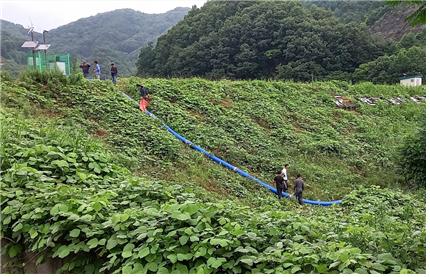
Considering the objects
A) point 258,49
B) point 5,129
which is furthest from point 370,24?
point 5,129

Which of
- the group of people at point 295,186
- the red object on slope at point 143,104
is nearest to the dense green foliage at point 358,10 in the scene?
the red object on slope at point 143,104

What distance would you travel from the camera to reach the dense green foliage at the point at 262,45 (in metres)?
35.2

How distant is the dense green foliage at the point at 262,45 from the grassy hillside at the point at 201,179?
14.0m

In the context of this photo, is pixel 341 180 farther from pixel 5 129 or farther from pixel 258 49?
pixel 258 49

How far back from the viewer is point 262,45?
118 ft

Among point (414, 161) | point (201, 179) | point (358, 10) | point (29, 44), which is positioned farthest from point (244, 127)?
point (358, 10)

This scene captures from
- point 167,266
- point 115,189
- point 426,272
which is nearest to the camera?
point 426,272

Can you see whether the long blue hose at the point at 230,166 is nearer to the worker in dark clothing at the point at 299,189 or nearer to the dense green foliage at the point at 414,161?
the worker in dark clothing at the point at 299,189

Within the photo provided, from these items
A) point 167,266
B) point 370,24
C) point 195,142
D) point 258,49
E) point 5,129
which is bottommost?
point 195,142

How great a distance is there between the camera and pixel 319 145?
14.1 meters

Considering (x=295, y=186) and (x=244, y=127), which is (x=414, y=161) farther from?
(x=244, y=127)

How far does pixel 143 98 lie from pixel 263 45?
23.9 meters

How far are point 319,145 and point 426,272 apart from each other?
38.8 ft

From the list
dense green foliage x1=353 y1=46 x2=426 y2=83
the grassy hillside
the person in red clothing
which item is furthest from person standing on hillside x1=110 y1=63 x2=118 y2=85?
dense green foliage x1=353 y1=46 x2=426 y2=83
